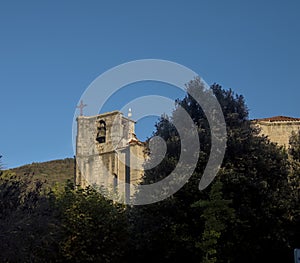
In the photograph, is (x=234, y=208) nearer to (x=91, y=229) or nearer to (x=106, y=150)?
(x=91, y=229)

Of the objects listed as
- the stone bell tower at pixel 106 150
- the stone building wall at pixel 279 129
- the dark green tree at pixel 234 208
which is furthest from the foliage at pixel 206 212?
the stone bell tower at pixel 106 150

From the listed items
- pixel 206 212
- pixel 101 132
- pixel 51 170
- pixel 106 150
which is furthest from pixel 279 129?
pixel 51 170

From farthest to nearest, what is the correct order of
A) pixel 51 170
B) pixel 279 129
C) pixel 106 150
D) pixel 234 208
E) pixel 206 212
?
pixel 51 170
pixel 106 150
pixel 279 129
pixel 234 208
pixel 206 212

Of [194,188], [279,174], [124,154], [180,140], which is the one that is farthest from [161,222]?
[124,154]

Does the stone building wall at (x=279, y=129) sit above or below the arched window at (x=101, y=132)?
below

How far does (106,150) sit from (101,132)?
2.15 m

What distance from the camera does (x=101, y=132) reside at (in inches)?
1695

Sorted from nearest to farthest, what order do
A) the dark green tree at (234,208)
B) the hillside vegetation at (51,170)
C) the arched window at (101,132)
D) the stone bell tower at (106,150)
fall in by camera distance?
the dark green tree at (234,208) → the stone bell tower at (106,150) → the arched window at (101,132) → the hillside vegetation at (51,170)

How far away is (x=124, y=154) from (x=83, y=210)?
41.6ft

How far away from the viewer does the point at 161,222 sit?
72.2 ft

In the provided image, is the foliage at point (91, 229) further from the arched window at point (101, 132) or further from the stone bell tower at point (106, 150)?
the arched window at point (101, 132)

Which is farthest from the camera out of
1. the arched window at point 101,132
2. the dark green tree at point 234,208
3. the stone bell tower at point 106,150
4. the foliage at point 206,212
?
the arched window at point 101,132

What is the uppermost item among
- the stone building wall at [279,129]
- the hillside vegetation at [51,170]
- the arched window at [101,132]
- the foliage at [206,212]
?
the hillside vegetation at [51,170]

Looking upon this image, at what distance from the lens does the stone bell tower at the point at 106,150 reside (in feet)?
125
